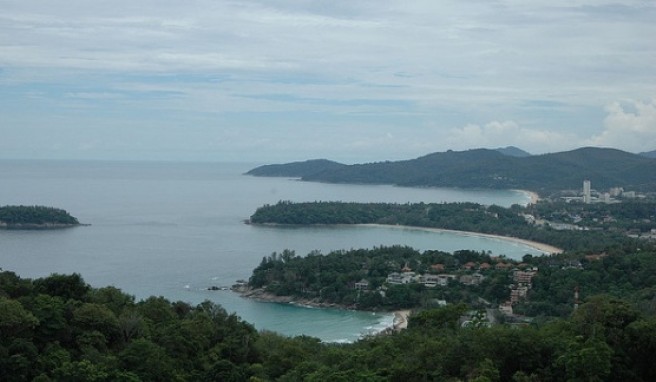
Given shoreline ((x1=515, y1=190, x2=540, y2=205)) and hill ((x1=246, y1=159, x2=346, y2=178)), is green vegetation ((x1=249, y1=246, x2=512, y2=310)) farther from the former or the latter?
hill ((x1=246, y1=159, x2=346, y2=178))

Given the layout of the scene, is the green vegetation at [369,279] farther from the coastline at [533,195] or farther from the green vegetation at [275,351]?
the coastline at [533,195]

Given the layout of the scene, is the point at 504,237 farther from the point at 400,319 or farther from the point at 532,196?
the point at 532,196

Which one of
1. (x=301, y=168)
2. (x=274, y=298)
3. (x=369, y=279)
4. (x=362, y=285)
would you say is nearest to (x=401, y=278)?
(x=369, y=279)

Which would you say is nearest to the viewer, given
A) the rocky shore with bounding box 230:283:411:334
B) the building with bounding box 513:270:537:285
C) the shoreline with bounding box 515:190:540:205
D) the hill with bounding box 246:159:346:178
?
the building with bounding box 513:270:537:285

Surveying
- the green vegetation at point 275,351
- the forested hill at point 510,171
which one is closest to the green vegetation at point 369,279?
the green vegetation at point 275,351

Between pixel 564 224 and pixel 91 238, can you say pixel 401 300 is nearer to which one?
pixel 91 238

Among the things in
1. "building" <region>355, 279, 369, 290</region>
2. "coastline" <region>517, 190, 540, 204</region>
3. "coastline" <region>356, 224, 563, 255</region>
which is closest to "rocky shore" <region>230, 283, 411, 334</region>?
"building" <region>355, 279, 369, 290</region>
